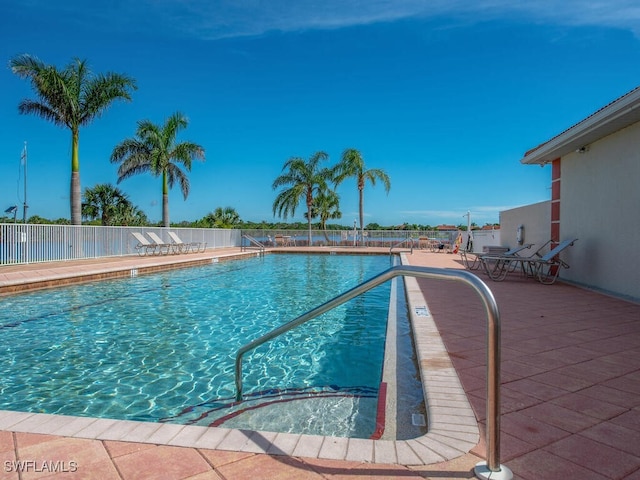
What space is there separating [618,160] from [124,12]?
1647 centimetres

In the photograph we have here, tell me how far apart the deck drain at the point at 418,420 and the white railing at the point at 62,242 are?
12.5 metres

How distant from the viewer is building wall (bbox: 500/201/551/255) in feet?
33.3

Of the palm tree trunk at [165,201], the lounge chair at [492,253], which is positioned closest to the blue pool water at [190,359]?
the lounge chair at [492,253]

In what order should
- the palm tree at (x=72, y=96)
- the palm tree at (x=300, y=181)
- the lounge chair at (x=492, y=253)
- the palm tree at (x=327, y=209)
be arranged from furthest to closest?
the palm tree at (x=327, y=209), the palm tree at (x=300, y=181), the palm tree at (x=72, y=96), the lounge chair at (x=492, y=253)

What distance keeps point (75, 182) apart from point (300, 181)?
44.7 ft

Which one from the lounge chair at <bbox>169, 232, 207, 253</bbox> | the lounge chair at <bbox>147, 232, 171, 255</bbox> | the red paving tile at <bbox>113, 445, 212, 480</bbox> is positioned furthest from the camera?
the lounge chair at <bbox>169, 232, 207, 253</bbox>

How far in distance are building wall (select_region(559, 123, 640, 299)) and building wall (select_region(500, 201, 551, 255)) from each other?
44.7 inches

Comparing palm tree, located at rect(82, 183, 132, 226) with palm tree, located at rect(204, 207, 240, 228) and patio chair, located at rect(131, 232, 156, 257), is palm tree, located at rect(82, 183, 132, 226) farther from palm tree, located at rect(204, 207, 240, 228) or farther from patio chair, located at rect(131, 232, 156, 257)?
patio chair, located at rect(131, 232, 156, 257)

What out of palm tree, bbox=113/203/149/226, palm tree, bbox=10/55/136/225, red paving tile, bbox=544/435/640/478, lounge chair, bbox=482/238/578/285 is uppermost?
palm tree, bbox=10/55/136/225

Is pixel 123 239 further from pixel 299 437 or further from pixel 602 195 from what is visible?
pixel 299 437

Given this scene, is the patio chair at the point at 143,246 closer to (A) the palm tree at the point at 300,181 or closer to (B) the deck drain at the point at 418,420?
(A) the palm tree at the point at 300,181

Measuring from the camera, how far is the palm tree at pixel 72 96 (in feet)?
49.1

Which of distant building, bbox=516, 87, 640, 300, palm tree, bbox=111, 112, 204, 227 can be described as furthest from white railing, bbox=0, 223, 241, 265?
distant building, bbox=516, 87, 640, 300

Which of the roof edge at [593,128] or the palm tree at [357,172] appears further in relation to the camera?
the palm tree at [357,172]
